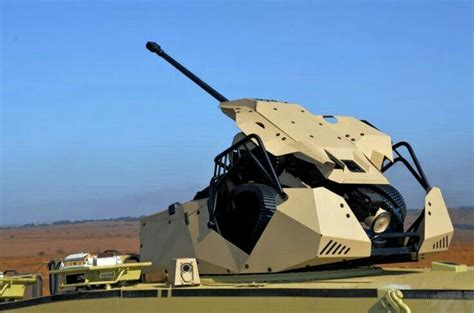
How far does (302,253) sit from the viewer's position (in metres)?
9.82

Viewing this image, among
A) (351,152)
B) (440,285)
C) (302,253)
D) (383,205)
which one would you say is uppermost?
(351,152)

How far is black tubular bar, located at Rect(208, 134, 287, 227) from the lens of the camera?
34.6 ft

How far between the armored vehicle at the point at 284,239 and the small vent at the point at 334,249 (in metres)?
0.01

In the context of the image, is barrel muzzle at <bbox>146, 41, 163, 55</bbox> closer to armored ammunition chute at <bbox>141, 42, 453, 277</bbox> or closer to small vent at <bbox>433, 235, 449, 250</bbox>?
armored ammunition chute at <bbox>141, 42, 453, 277</bbox>

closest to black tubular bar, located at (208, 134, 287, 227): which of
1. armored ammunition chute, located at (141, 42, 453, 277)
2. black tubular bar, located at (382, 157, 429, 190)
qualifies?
armored ammunition chute, located at (141, 42, 453, 277)

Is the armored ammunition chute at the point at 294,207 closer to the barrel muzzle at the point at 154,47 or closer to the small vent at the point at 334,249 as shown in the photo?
the small vent at the point at 334,249

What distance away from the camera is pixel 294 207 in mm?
10047

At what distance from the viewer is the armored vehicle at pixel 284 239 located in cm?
946

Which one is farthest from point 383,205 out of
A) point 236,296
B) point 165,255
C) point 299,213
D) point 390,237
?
point 165,255

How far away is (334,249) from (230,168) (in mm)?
2411

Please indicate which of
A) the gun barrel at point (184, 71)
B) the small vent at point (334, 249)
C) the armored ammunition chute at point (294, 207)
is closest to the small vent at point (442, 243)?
the armored ammunition chute at point (294, 207)

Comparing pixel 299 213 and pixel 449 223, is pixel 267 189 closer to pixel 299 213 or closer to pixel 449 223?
pixel 299 213

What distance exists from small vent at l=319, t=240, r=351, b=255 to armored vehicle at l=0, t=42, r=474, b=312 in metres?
0.01

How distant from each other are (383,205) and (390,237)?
555 millimetres
